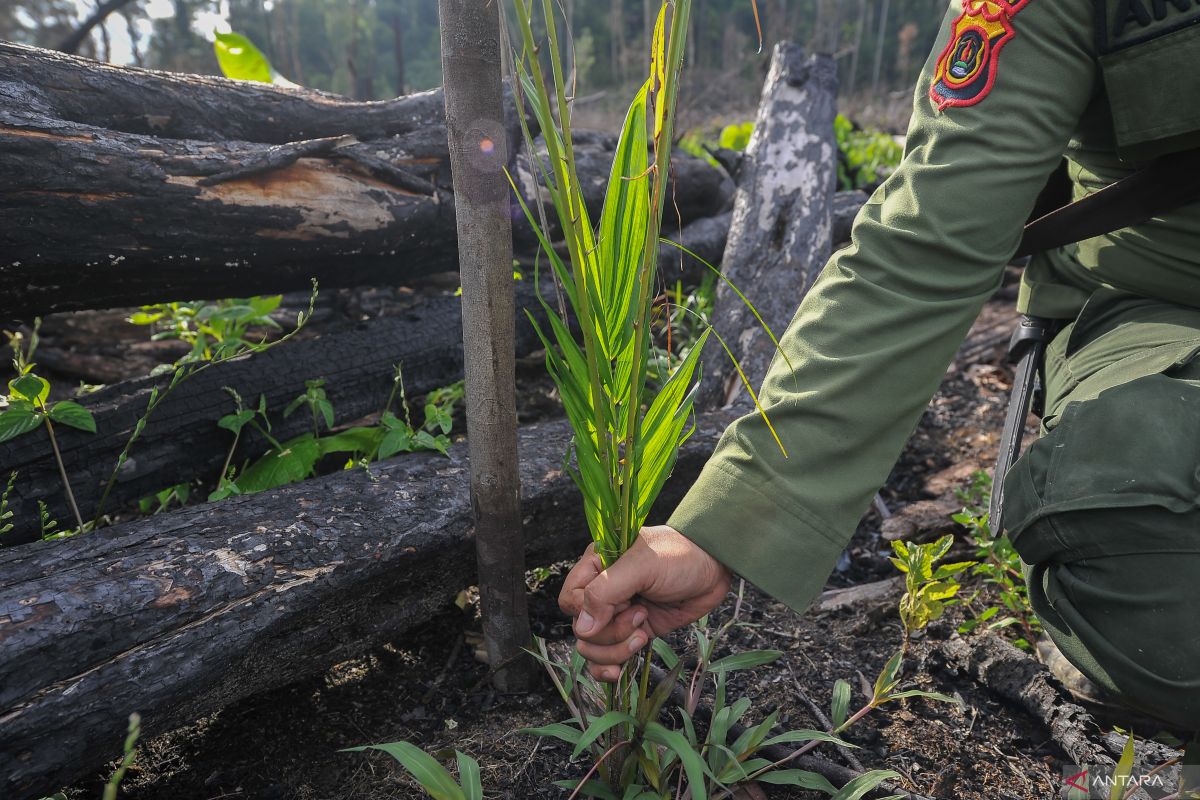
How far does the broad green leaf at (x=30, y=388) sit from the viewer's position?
1.73m

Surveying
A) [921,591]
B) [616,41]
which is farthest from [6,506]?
[616,41]

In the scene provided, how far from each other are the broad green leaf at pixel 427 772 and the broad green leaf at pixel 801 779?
20.8 inches

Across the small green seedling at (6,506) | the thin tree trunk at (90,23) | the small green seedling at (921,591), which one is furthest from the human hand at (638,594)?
the thin tree trunk at (90,23)

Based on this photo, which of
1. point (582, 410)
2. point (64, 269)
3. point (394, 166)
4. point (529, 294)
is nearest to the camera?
point (582, 410)

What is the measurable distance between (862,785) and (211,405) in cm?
183

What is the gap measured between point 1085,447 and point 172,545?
169 cm

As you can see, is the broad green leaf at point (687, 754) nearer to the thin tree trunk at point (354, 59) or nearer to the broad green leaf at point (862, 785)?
the broad green leaf at point (862, 785)

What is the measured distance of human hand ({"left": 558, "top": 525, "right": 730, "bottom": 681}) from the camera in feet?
3.77

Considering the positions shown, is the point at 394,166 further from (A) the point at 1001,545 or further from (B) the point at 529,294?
(A) the point at 1001,545

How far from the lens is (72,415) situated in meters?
1.84

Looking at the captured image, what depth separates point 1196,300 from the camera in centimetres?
150

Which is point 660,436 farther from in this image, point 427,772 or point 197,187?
point 197,187


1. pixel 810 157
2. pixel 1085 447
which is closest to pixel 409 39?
pixel 810 157

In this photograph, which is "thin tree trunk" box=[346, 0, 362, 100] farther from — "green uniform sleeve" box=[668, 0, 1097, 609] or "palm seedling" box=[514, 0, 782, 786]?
"green uniform sleeve" box=[668, 0, 1097, 609]
